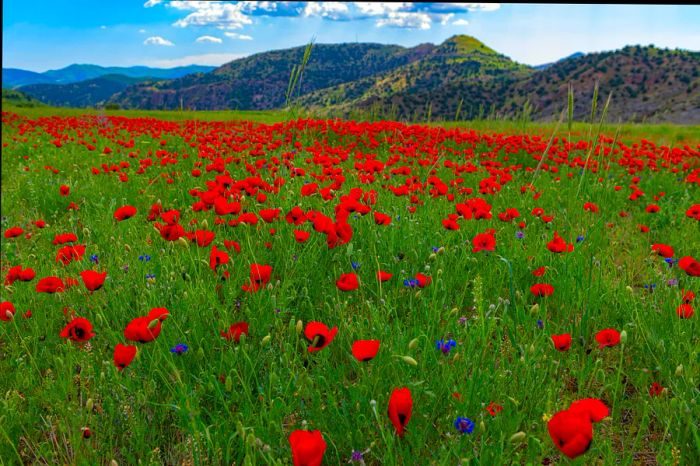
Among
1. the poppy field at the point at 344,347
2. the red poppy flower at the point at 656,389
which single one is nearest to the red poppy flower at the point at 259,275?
the poppy field at the point at 344,347

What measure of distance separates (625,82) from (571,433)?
74.9 m

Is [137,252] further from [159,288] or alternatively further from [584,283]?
[584,283]

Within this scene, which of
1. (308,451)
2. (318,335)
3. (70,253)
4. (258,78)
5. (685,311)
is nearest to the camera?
(308,451)

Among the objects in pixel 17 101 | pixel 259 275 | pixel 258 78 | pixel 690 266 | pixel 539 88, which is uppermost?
pixel 258 78

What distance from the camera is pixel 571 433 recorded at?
1039 mm

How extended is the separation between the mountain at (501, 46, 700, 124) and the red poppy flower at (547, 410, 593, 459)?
189ft

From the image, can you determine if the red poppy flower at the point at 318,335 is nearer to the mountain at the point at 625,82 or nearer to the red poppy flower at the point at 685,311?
the red poppy flower at the point at 685,311

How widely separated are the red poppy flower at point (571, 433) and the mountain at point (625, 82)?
57.7 m

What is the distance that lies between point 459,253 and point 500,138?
615 cm

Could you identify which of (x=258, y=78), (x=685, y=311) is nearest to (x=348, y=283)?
(x=685, y=311)

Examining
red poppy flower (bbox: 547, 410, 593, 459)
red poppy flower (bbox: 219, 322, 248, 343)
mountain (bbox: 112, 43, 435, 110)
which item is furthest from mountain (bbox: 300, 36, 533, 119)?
red poppy flower (bbox: 547, 410, 593, 459)

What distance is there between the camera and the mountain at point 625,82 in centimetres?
5528

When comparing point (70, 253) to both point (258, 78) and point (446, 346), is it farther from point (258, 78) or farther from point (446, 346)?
point (258, 78)

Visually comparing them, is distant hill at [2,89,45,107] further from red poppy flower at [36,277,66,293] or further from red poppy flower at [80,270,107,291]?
red poppy flower at [80,270,107,291]
